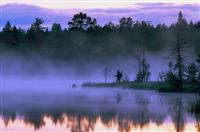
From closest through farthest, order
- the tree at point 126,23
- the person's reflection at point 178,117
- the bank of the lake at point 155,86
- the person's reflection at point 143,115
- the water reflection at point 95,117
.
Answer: the water reflection at point 95,117
the person's reflection at point 178,117
the person's reflection at point 143,115
the bank of the lake at point 155,86
the tree at point 126,23

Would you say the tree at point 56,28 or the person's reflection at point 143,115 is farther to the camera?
the tree at point 56,28

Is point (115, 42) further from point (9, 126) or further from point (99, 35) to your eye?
point (9, 126)

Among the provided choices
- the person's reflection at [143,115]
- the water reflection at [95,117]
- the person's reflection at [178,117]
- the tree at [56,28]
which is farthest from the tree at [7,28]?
the person's reflection at [178,117]

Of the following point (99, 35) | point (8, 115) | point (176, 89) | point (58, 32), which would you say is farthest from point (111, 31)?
point (8, 115)

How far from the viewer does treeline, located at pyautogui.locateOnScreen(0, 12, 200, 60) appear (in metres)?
114

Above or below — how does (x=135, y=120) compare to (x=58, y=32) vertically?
below

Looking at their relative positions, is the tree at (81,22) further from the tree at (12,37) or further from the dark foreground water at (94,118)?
the dark foreground water at (94,118)

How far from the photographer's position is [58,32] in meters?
117

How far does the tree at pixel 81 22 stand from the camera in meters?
121

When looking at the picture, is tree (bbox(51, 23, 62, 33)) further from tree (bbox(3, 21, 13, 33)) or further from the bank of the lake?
the bank of the lake

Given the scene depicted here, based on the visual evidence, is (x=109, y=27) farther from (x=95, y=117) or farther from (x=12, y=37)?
(x=95, y=117)

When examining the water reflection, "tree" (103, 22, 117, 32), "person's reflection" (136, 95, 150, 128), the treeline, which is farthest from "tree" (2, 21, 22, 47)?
"person's reflection" (136, 95, 150, 128)

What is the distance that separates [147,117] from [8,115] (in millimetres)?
6528

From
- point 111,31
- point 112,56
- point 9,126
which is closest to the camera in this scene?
point 9,126
